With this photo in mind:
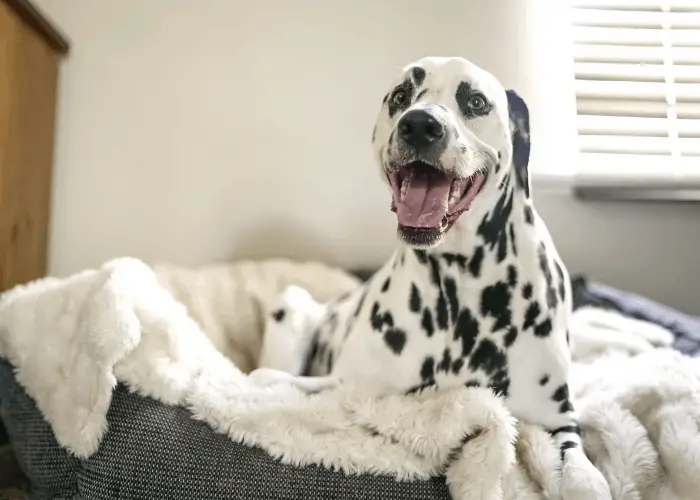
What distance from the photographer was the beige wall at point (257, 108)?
7.48ft

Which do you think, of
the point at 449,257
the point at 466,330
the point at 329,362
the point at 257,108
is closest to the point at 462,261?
the point at 449,257

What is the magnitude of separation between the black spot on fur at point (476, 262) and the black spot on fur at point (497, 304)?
0.04 metres

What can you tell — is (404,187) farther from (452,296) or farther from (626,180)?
(626,180)

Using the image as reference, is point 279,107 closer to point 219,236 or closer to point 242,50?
point 242,50

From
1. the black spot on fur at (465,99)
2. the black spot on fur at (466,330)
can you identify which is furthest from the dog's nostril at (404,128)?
the black spot on fur at (466,330)

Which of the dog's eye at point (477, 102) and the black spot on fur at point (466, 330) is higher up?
the dog's eye at point (477, 102)

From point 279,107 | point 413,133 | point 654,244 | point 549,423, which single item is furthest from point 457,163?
point 654,244

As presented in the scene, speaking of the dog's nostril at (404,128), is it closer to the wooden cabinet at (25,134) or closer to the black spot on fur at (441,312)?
the black spot on fur at (441,312)

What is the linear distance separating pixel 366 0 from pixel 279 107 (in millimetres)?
490

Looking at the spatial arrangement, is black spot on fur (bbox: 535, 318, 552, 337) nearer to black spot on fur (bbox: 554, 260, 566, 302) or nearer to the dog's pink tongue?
black spot on fur (bbox: 554, 260, 566, 302)

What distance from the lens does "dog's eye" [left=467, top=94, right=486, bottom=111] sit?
1171 millimetres

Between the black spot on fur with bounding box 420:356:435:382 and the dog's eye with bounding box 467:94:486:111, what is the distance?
47cm

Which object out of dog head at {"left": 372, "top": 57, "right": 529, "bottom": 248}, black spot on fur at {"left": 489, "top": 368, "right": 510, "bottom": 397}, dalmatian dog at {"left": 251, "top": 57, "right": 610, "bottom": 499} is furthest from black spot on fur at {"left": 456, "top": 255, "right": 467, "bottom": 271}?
black spot on fur at {"left": 489, "top": 368, "right": 510, "bottom": 397}

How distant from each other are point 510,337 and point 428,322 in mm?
155
